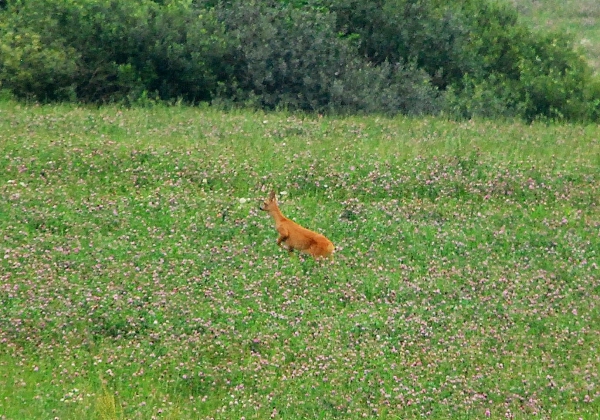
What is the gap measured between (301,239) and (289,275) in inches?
21.2

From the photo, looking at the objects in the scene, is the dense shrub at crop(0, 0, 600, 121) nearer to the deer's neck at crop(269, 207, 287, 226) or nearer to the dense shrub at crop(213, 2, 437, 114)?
the dense shrub at crop(213, 2, 437, 114)

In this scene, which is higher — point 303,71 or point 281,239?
point 281,239

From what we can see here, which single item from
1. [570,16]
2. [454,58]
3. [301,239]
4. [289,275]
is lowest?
[570,16]

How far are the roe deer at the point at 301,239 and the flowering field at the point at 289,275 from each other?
128 mm

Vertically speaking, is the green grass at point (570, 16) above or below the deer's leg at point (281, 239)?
below

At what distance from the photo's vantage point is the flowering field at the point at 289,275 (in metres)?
8.60

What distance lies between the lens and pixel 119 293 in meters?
9.91

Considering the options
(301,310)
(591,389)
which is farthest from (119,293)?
(591,389)

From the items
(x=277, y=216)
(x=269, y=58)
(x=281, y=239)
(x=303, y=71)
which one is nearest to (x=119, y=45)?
(x=269, y=58)

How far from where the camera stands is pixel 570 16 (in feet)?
113

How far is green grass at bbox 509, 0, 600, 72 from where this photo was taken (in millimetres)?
31438

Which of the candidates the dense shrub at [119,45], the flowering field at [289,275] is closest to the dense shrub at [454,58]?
the dense shrub at [119,45]

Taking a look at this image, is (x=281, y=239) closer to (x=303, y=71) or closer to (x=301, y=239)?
(x=301, y=239)

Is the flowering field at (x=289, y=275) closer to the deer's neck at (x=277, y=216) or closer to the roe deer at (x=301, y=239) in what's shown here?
the roe deer at (x=301, y=239)
